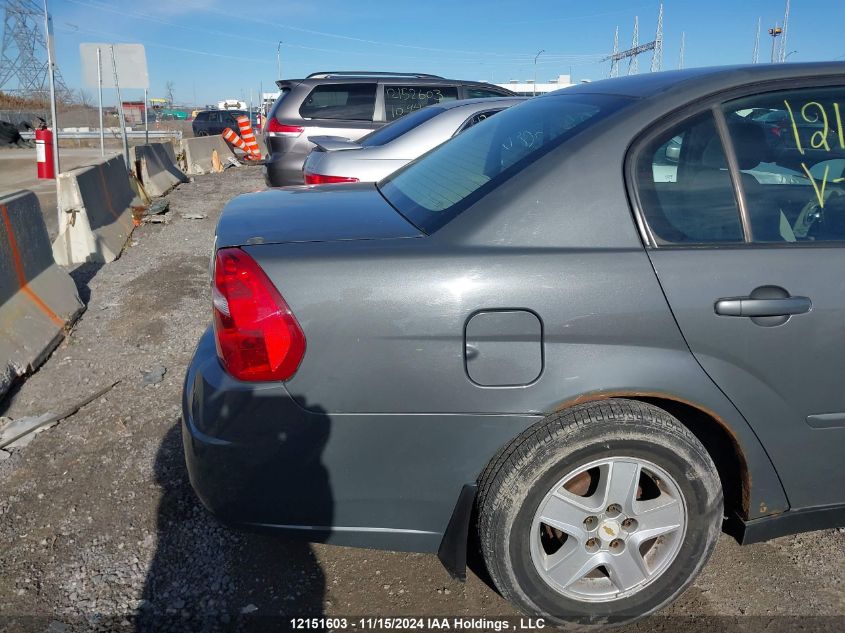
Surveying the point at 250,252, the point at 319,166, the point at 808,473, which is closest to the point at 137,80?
the point at 319,166

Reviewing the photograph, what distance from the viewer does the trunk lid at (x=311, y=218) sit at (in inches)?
91.2

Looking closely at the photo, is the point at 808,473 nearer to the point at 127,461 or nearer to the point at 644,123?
the point at 644,123

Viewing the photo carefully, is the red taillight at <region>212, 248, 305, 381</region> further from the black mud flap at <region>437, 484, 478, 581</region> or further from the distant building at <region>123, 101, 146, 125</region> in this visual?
the distant building at <region>123, 101, 146, 125</region>

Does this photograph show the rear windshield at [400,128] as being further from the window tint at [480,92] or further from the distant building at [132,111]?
the distant building at [132,111]

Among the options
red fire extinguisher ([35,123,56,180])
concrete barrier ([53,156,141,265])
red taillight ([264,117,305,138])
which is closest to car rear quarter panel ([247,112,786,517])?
concrete barrier ([53,156,141,265])

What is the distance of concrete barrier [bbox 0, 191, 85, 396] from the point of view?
429cm

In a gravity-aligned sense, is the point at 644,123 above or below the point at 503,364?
above

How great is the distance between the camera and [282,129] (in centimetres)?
867

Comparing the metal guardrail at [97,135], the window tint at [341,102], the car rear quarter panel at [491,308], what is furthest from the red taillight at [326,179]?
the metal guardrail at [97,135]

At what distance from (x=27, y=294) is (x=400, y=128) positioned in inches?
120

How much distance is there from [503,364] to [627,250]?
1.79 ft

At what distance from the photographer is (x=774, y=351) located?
88.3 inches

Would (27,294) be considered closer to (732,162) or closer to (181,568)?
(181,568)

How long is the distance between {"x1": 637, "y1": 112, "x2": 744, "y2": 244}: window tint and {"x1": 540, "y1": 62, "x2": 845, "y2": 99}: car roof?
0.47 ft
